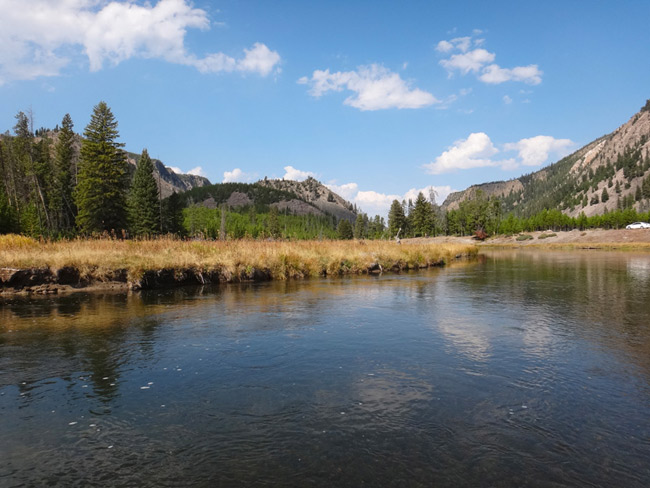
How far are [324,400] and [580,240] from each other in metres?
111

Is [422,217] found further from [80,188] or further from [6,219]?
[6,219]

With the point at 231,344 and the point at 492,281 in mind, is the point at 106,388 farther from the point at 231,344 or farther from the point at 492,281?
the point at 492,281

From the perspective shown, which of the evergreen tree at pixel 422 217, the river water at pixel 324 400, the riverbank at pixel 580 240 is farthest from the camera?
the evergreen tree at pixel 422 217

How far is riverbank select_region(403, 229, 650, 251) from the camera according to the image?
77.5 metres

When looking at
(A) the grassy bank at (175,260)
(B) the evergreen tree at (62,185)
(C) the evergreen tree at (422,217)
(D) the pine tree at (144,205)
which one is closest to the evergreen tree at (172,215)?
(D) the pine tree at (144,205)

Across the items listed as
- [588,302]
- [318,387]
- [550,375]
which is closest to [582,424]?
[550,375]

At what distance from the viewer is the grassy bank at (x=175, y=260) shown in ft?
57.8

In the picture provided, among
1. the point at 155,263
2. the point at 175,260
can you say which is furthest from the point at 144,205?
the point at 155,263

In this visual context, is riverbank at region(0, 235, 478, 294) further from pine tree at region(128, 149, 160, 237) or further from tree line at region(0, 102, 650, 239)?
pine tree at region(128, 149, 160, 237)

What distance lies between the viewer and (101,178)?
151 feet

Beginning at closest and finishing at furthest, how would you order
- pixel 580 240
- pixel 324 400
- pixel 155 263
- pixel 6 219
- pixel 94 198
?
pixel 324 400 → pixel 155 263 → pixel 94 198 → pixel 6 219 → pixel 580 240

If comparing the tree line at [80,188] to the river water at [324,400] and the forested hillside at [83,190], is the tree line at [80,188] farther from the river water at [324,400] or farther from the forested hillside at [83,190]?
the river water at [324,400]

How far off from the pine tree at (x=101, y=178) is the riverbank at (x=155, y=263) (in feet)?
83.1

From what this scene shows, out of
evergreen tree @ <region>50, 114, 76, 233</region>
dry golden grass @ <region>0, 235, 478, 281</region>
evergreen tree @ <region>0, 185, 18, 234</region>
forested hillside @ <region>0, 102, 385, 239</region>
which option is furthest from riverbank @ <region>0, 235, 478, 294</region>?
evergreen tree @ <region>50, 114, 76, 233</region>
